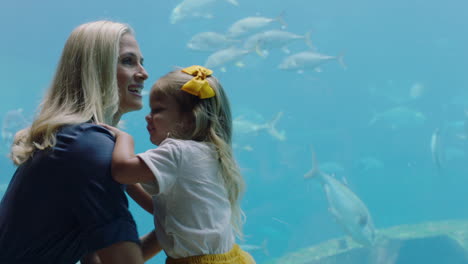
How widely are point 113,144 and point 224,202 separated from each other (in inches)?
12.0

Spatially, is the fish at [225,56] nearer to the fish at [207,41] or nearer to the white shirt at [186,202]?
the fish at [207,41]

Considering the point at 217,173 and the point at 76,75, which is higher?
the point at 76,75

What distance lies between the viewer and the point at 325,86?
29.9 metres

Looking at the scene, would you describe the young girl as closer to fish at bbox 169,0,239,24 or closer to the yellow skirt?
the yellow skirt

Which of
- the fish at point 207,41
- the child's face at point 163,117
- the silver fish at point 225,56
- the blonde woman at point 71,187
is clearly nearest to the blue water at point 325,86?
the fish at point 207,41

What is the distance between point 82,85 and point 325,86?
29.8 meters

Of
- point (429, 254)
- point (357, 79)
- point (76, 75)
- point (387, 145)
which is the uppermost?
point (76, 75)

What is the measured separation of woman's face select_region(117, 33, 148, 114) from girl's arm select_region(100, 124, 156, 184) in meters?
0.27

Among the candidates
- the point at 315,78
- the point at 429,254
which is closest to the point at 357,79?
the point at 315,78

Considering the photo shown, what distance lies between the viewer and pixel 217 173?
105cm

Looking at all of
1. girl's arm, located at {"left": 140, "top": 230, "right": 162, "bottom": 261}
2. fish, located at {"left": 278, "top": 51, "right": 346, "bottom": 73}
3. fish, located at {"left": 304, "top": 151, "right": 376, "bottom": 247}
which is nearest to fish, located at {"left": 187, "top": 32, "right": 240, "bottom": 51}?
fish, located at {"left": 278, "top": 51, "right": 346, "bottom": 73}

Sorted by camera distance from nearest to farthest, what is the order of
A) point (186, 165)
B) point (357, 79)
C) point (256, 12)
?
Answer: point (186, 165)
point (256, 12)
point (357, 79)

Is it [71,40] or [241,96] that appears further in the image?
[241,96]

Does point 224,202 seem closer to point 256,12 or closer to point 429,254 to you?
point 429,254
